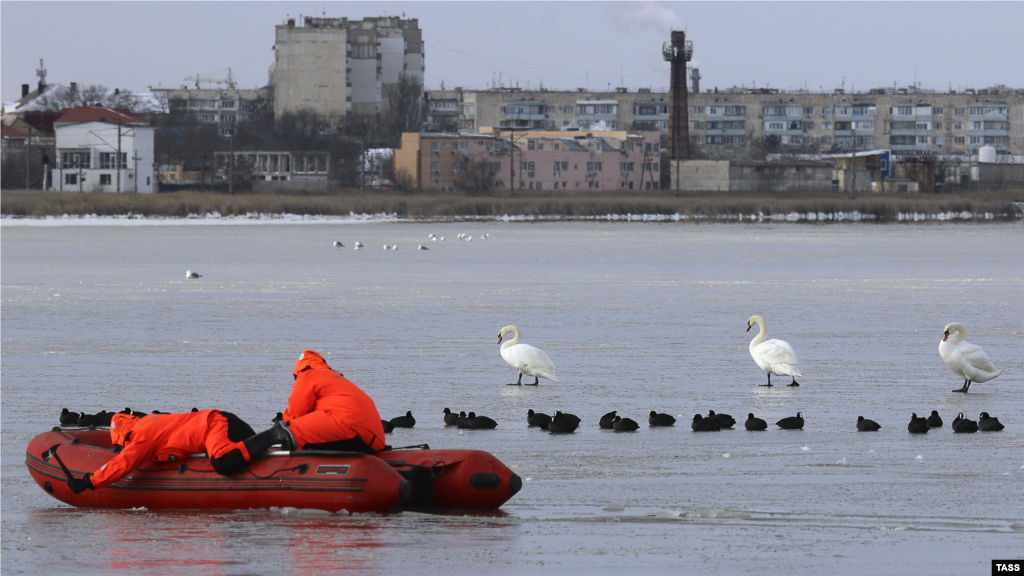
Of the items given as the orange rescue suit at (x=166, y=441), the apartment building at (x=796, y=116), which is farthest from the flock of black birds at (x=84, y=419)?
the apartment building at (x=796, y=116)

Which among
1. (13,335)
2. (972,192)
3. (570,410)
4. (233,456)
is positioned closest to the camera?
(233,456)

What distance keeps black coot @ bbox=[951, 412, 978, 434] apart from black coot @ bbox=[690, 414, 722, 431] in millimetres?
1926

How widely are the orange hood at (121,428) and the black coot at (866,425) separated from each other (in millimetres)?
5810

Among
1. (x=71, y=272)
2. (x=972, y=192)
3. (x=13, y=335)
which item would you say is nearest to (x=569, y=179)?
(x=972, y=192)

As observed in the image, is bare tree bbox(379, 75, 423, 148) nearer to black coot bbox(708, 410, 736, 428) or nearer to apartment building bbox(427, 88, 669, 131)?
apartment building bbox(427, 88, 669, 131)

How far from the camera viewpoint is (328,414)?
8.48 metres

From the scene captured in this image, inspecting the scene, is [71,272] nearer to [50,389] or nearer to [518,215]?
[50,389]

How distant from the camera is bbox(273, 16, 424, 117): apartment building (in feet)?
408

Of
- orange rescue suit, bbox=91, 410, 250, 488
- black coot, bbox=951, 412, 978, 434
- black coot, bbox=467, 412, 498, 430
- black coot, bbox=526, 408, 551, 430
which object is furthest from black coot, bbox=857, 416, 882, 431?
orange rescue suit, bbox=91, 410, 250, 488

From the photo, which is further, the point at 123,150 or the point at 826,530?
the point at 123,150

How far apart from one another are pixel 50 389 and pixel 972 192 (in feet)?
322

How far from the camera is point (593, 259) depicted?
120 feet

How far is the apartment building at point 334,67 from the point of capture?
124500 mm

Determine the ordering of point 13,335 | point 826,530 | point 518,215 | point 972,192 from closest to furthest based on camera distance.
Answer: point 826,530 < point 13,335 < point 518,215 < point 972,192
